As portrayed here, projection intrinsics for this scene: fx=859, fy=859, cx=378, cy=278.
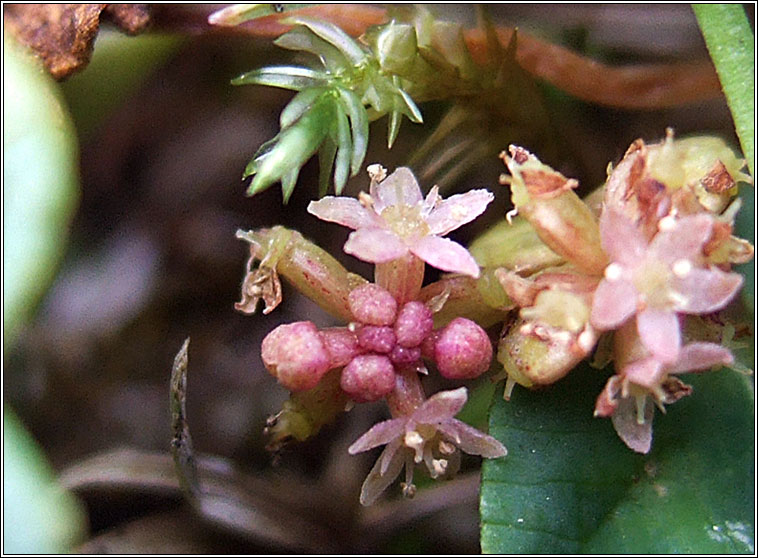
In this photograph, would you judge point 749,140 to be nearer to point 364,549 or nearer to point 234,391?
point 364,549

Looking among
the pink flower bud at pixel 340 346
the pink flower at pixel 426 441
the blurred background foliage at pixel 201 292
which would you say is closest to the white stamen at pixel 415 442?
the pink flower at pixel 426 441

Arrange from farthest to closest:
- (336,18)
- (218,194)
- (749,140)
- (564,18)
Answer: (218,194)
(564,18)
(336,18)
(749,140)

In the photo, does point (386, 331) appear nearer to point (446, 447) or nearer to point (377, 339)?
point (377, 339)

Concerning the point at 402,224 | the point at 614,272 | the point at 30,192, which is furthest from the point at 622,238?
the point at 30,192

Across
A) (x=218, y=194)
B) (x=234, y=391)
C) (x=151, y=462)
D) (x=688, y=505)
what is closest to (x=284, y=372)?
(x=688, y=505)

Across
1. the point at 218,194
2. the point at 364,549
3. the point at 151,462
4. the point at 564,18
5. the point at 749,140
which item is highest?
the point at 749,140

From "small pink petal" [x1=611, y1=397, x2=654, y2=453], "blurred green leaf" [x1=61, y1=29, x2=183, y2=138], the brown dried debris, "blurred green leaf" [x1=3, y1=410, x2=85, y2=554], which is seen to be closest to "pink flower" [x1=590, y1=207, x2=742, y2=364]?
"small pink petal" [x1=611, y1=397, x2=654, y2=453]

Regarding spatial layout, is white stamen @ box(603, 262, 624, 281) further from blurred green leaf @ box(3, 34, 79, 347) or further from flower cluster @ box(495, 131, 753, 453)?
blurred green leaf @ box(3, 34, 79, 347)
